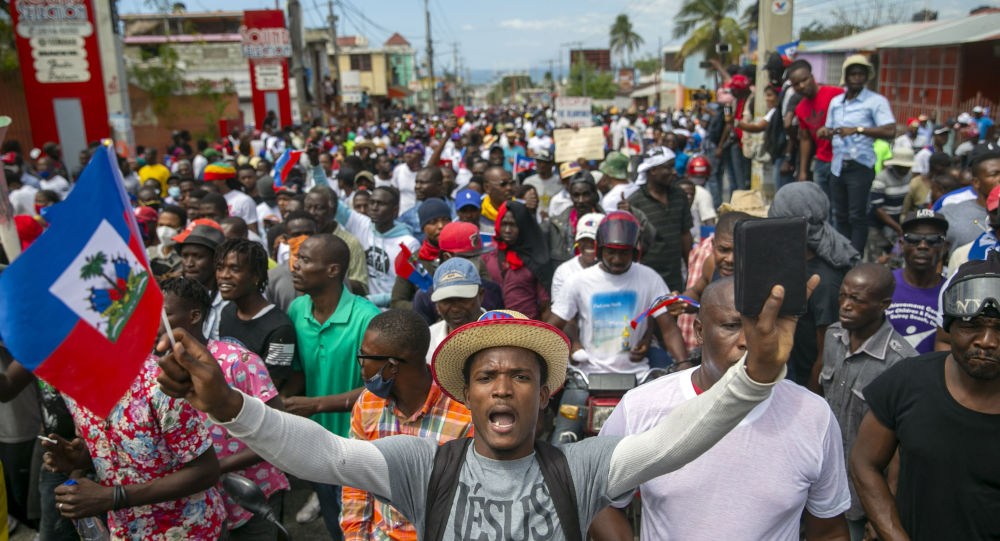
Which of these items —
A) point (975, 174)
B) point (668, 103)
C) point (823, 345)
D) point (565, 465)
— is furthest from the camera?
point (668, 103)

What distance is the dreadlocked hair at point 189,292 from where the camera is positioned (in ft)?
11.0

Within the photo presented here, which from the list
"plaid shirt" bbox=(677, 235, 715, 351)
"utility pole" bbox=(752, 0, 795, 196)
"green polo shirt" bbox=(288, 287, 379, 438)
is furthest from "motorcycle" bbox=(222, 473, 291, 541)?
"utility pole" bbox=(752, 0, 795, 196)

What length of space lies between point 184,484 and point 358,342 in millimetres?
1402

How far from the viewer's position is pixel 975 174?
17.7ft

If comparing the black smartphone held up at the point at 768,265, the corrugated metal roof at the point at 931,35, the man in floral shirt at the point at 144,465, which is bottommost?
the man in floral shirt at the point at 144,465

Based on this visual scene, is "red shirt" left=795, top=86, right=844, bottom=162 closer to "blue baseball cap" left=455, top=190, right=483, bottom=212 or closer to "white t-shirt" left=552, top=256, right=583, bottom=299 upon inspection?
"blue baseball cap" left=455, top=190, right=483, bottom=212

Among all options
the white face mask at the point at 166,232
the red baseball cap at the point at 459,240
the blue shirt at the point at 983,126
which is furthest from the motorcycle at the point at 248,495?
the blue shirt at the point at 983,126

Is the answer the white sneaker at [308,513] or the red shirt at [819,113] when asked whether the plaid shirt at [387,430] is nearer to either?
the white sneaker at [308,513]

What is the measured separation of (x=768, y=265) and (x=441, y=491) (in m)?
1.11

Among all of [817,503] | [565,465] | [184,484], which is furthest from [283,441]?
[817,503]

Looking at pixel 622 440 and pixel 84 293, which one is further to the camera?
pixel 622 440

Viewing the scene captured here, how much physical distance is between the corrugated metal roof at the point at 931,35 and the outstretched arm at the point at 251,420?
24270 mm

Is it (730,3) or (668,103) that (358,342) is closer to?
(730,3)

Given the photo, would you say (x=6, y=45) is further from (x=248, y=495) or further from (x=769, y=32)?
(x=248, y=495)
